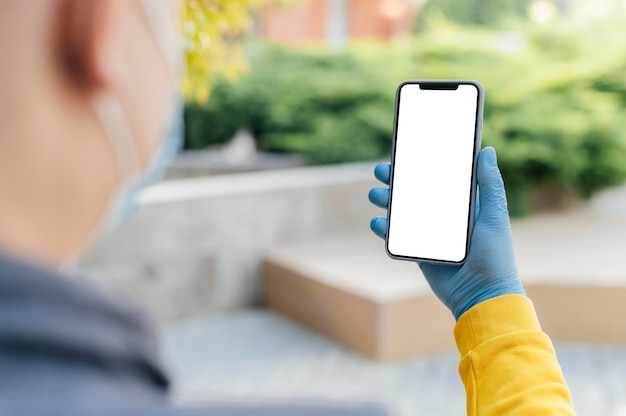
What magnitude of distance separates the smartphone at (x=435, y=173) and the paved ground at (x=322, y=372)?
8.68 ft

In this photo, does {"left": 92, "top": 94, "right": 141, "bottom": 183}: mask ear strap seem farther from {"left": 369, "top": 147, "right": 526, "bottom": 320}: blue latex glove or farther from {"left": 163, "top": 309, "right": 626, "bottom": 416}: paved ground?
{"left": 163, "top": 309, "right": 626, "bottom": 416}: paved ground

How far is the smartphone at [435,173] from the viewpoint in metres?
1.04

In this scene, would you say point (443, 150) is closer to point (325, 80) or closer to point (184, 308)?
point (184, 308)

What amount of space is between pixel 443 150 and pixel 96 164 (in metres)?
0.63

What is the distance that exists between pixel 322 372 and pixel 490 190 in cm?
320

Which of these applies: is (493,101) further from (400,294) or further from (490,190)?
(490,190)

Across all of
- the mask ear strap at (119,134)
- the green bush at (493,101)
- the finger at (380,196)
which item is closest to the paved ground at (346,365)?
the green bush at (493,101)

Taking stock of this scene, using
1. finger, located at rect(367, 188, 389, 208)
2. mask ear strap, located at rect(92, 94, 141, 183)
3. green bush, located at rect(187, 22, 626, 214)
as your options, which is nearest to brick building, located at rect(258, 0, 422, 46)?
green bush, located at rect(187, 22, 626, 214)

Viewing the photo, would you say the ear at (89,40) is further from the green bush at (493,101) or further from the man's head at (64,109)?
the green bush at (493,101)

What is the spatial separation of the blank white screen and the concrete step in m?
3.16

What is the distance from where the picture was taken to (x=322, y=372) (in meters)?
4.16

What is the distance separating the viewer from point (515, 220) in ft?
20.2

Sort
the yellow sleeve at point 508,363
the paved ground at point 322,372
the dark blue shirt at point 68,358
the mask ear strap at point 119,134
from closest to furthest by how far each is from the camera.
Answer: the dark blue shirt at point 68,358
the mask ear strap at point 119,134
the yellow sleeve at point 508,363
the paved ground at point 322,372

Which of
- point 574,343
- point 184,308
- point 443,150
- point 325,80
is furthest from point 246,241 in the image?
point 443,150
